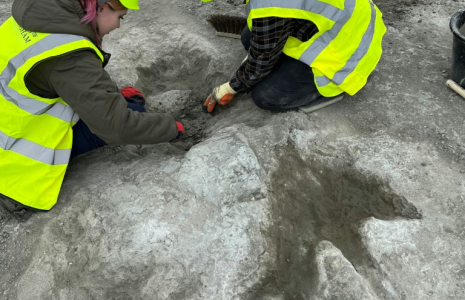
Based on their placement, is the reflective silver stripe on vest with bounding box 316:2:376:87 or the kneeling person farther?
the reflective silver stripe on vest with bounding box 316:2:376:87

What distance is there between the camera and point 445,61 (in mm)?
2922

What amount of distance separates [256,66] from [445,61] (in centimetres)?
156

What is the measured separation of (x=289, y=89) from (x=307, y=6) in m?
0.57

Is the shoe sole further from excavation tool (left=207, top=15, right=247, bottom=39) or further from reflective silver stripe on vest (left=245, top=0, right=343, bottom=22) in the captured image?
excavation tool (left=207, top=15, right=247, bottom=39)

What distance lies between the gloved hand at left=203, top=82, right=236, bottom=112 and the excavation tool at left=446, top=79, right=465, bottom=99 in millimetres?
1494

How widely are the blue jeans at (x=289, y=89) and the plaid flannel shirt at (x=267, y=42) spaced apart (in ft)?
0.30

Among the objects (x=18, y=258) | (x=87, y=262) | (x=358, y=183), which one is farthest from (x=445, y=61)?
(x=18, y=258)

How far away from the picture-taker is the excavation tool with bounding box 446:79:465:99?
101 inches

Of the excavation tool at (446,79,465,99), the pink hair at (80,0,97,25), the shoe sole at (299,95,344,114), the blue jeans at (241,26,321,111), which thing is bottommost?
the shoe sole at (299,95,344,114)

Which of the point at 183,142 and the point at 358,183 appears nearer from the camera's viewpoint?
the point at 358,183

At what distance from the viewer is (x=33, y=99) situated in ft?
5.91

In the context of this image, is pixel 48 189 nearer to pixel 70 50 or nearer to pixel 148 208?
pixel 148 208

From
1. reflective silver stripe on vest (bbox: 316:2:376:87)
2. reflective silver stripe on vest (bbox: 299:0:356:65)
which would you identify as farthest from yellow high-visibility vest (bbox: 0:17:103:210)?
reflective silver stripe on vest (bbox: 316:2:376:87)

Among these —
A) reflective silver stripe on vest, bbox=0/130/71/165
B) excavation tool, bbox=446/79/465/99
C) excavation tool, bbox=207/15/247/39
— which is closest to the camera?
reflective silver stripe on vest, bbox=0/130/71/165
